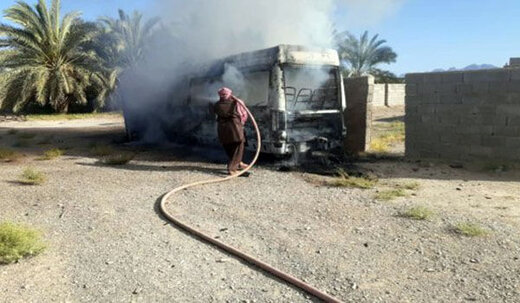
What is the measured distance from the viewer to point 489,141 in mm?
8695

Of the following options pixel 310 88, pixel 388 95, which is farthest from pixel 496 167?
pixel 388 95

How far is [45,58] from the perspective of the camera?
26.7 m

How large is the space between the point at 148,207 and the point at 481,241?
12.7 ft

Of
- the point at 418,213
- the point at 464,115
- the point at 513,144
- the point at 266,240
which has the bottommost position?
the point at 266,240

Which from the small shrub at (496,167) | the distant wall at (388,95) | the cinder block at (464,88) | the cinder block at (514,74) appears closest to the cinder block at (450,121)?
the cinder block at (464,88)

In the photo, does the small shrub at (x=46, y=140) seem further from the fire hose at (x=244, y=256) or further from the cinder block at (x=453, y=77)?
the cinder block at (x=453, y=77)

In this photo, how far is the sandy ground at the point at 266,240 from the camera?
144 inches

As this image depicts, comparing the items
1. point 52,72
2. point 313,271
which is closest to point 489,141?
point 313,271

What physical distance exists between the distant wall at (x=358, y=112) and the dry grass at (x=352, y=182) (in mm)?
2711

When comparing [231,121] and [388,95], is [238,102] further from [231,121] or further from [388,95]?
[388,95]

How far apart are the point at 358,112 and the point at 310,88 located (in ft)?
6.22

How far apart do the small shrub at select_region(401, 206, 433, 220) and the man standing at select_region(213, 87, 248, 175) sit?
3392mm

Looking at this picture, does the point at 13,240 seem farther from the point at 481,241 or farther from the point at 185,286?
the point at 481,241

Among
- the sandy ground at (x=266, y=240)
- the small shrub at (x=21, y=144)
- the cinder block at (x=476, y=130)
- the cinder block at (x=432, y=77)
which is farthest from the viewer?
the small shrub at (x=21, y=144)
